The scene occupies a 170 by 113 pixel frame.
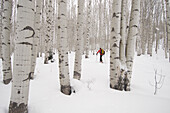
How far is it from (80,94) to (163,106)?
1.62 m

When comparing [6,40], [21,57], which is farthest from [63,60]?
[6,40]

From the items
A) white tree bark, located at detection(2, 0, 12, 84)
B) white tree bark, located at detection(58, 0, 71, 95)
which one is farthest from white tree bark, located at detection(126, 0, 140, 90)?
white tree bark, located at detection(2, 0, 12, 84)

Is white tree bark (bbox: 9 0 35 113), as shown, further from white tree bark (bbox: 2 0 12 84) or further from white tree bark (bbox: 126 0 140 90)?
white tree bark (bbox: 126 0 140 90)

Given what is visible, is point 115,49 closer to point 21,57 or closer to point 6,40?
point 21,57

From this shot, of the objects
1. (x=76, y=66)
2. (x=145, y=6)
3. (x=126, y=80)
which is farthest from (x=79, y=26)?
(x=145, y=6)

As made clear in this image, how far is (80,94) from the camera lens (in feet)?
7.14

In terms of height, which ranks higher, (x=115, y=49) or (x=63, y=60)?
(x=115, y=49)

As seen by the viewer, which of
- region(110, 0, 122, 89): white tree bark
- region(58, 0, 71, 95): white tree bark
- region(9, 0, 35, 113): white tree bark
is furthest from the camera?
region(110, 0, 122, 89): white tree bark

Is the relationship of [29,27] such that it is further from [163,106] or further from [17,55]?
[163,106]

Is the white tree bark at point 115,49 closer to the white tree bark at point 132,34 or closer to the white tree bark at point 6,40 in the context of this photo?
the white tree bark at point 132,34

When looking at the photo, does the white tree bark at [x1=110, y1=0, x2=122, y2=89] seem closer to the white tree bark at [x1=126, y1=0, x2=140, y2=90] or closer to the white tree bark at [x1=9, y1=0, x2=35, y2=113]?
the white tree bark at [x1=126, y1=0, x2=140, y2=90]

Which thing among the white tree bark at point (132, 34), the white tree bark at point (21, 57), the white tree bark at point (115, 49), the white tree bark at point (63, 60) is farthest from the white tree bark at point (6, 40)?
the white tree bark at point (132, 34)

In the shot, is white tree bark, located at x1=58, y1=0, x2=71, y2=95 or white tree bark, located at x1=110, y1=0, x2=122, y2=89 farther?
white tree bark, located at x1=110, y1=0, x2=122, y2=89

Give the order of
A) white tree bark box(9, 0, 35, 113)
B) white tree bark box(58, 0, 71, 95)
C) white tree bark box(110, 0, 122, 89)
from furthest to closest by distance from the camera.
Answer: white tree bark box(110, 0, 122, 89), white tree bark box(58, 0, 71, 95), white tree bark box(9, 0, 35, 113)
